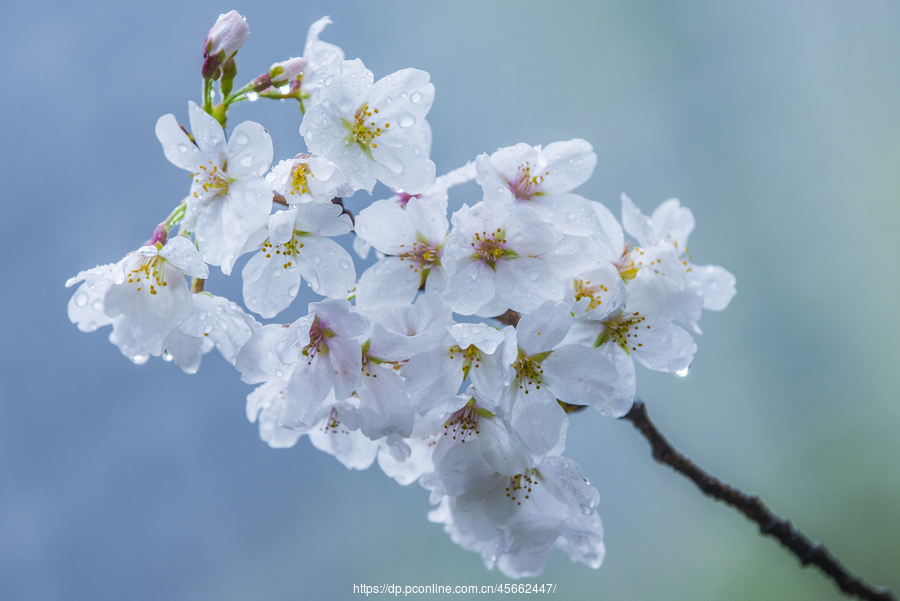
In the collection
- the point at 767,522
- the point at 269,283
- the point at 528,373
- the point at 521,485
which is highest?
the point at 269,283

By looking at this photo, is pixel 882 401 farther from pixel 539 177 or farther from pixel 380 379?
pixel 380 379

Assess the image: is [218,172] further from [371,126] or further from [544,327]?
[544,327]

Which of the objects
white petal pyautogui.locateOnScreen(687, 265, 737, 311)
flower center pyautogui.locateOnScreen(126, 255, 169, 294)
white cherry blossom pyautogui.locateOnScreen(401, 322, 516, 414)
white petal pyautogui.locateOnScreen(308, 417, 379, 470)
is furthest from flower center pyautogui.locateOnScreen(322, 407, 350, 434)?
white petal pyautogui.locateOnScreen(687, 265, 737, 311)

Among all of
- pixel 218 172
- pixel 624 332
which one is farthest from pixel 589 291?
pixel 218 172

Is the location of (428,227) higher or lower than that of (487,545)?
higher

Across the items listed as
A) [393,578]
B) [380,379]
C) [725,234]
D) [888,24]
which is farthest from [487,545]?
[888,24]

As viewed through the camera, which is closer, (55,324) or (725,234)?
(55,324)
